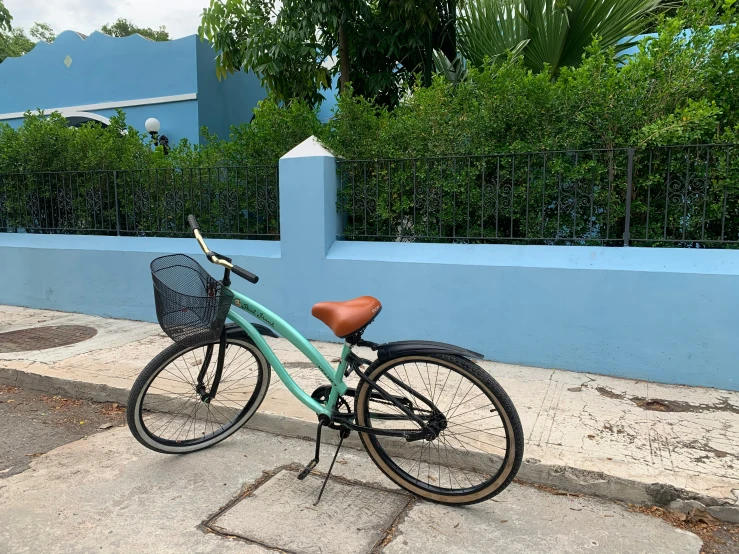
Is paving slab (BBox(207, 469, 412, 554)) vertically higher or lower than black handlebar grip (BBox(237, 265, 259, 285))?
lower

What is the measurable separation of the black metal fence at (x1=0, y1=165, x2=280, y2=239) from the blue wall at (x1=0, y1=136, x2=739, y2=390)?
35 centimetres

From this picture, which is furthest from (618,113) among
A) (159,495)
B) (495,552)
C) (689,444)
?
(159,495)

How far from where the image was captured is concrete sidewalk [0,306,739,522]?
2906 mm

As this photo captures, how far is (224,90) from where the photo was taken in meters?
12.9

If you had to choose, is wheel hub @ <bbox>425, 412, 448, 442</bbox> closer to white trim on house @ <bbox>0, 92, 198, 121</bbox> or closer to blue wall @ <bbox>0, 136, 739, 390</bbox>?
blue wall @ <bbox>0, 136, 739, 390</bbox>

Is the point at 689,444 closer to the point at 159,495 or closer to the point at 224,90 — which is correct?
the point at 159,495

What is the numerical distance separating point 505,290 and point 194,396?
2762 mm

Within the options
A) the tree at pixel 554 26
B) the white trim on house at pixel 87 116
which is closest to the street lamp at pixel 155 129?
the white trim on house at pixel 87 116

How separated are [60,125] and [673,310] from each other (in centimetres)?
795

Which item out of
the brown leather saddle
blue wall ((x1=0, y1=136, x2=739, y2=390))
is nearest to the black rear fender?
the brown leather saddle

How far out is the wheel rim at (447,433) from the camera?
2771 millimetres

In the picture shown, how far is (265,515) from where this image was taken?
9.02ft

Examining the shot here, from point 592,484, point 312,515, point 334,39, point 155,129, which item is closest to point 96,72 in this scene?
point 155,129

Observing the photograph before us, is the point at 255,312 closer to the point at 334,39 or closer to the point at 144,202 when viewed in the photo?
the point at 144,202
